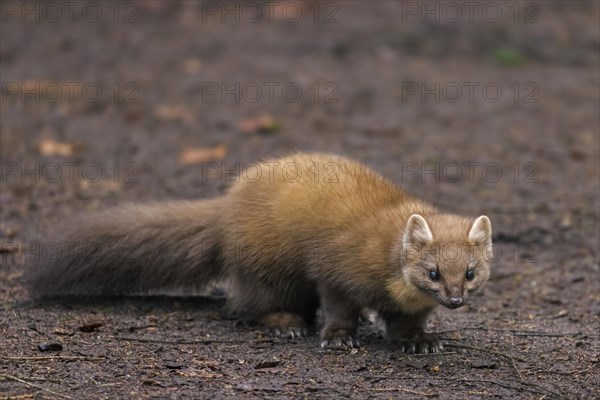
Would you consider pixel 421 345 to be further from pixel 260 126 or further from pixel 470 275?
pixel 260 126

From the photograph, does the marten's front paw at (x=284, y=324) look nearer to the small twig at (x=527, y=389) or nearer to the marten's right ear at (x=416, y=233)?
the marten's right ear at (x=416, y=233)

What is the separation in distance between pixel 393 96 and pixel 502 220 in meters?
3.95

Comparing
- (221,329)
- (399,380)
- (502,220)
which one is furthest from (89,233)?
(502,220)

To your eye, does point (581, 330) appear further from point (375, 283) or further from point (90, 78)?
point (90, 78)

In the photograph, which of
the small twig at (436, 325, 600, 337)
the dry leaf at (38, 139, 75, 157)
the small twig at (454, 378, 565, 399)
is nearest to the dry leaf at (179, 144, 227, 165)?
the dry leaf at (38, 139, 75, 157)

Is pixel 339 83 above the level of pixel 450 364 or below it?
above

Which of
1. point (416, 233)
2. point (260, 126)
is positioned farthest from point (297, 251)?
point (260, 126)

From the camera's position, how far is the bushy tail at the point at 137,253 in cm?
698

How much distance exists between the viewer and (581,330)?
7.05 meters

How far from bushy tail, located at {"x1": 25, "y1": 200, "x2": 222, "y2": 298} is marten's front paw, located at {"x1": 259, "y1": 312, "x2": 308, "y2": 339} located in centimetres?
52

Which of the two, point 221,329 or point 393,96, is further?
point 393,96

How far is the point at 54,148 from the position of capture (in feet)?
36.7

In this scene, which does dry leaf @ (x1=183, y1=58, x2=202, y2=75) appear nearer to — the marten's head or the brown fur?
the brown fur

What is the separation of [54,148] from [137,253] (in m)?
4.50
